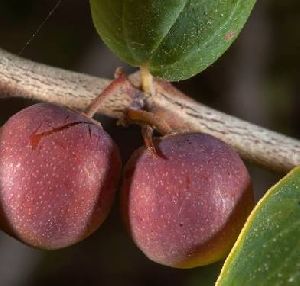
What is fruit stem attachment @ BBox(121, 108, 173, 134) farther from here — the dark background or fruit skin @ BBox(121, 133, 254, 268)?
the dark background

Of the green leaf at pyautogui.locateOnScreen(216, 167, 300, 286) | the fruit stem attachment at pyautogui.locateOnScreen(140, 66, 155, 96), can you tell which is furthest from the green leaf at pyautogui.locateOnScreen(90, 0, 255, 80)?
the green leaf at pyautogui.locateOnScreen(216, 167, 300, 286)

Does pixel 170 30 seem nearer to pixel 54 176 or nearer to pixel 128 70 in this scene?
pixel 54 176

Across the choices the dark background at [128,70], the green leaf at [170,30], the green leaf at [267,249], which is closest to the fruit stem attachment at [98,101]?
the green leaf at [170,30]

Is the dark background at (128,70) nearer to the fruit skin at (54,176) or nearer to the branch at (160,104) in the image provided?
the branch at (160,104)

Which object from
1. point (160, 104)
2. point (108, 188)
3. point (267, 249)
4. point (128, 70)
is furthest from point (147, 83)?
point (128, 70)

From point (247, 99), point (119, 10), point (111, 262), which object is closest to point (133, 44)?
point (119, 10)
